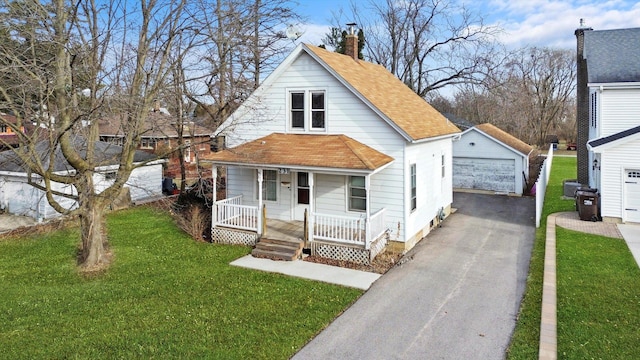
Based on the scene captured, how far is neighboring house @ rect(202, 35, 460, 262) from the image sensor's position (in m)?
12.9

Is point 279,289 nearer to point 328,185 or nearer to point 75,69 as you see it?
point 328,185

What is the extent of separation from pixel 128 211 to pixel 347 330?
1548cm

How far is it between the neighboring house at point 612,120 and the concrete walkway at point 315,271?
10672mm

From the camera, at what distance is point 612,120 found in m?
18.3

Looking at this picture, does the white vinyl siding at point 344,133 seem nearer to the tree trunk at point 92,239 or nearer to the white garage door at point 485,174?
the tree trunk at point 92,239

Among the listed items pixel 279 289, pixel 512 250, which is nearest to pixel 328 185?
pixel 279 289

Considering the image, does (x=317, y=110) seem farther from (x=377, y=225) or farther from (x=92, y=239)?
(x=92, y=239)

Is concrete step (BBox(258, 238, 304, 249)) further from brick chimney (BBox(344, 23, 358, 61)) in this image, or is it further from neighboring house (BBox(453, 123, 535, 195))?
neighboring house (BBox(453, 123, 535, 195))

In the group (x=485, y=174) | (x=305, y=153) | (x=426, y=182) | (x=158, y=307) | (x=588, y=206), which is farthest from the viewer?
(x=485, y=174)

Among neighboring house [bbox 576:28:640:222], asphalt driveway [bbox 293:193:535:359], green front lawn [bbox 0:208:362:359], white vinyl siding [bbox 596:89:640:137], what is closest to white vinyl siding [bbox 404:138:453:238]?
asphalt driveway [bbox 293:193:535:359]

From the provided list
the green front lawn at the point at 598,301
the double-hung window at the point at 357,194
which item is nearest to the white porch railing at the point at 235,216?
the double-hung window at the point at 357,194

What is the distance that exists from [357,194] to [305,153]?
7.04ft

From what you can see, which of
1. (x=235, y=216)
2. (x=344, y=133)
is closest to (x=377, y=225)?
(x=344, y=133)

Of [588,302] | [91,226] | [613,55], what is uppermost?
[613,55]
